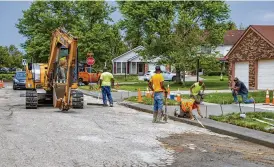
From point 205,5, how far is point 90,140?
32.6 m

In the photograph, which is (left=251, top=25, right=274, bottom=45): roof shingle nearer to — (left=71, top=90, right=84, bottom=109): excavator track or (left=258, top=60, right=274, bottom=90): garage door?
(left=258, top=60, right=274, bottom=90): garage door

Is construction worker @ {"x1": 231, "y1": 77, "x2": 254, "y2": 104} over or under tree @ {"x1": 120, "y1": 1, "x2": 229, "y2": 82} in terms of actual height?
under

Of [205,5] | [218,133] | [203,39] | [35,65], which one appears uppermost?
[205,5]

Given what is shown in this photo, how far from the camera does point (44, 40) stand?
54.0 m

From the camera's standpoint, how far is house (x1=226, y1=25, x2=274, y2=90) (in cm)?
2964

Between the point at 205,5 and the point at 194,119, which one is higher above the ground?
the point at 205,5

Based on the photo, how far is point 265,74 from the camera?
30.2m

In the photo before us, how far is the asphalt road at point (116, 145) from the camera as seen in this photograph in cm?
773

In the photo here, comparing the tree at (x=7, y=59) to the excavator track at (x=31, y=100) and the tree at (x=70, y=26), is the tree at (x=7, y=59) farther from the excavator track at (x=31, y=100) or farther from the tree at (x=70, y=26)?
the excavator track at (x=31, y=100)

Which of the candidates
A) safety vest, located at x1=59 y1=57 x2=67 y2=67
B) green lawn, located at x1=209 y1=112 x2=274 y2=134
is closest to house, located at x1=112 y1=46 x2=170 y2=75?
safety vest, located at x1=59 y1=57 x2=67 y2=67

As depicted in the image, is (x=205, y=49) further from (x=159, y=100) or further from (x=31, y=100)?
(x=159, y=100)

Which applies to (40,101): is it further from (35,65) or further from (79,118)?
(79,118)

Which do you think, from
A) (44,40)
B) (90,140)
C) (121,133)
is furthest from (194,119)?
(44,40)

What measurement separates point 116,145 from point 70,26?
156ft
